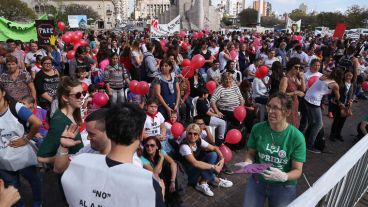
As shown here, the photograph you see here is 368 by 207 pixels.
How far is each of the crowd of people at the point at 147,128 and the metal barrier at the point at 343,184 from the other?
11.9 inches

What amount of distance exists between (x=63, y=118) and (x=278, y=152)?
184 cm

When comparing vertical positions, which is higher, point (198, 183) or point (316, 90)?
point (316, 90)

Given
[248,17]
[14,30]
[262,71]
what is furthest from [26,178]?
[248,17]

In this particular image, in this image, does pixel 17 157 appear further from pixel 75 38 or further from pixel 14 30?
pixel 14 30

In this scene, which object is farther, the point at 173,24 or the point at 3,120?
the point at 173,24

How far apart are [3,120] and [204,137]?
2753 millimetres

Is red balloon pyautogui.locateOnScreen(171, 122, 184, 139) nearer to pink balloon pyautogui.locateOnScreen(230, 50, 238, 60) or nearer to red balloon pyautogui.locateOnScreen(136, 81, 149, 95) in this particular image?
red balloon pyautogui.locateOnScreen(136, 81, 149, 95)

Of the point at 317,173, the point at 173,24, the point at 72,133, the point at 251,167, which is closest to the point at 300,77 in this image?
the point at 317,173

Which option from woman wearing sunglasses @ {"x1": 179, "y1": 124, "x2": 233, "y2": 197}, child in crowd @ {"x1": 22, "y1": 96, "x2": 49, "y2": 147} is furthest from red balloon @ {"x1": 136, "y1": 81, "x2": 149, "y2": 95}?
woman wearing sunglasses @ {"x1": 179, "y1": 124, "x2": 233, "y2": 197}

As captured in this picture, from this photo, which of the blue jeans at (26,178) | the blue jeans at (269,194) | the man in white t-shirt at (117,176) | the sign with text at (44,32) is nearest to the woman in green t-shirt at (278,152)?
the blue jeans at (269,194)

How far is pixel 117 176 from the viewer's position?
55.4 inches

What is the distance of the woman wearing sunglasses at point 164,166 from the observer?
11.6ft

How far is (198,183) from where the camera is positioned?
14.1 ft

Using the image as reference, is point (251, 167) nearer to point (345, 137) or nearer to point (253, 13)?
point (345, 137)
